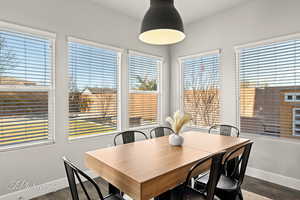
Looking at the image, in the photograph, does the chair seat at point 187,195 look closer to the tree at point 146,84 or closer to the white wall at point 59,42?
the white wall at point 59,42

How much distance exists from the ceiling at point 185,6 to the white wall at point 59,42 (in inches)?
7.1

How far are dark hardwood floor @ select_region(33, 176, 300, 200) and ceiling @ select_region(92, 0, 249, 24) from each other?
307cm

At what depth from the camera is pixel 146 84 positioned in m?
4.04

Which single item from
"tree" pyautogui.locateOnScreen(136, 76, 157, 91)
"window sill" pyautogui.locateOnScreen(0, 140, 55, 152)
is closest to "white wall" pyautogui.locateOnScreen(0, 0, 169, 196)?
"window sill" pyautogui.locateOnScreen(0, 140, 55, 152)

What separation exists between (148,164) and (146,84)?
2.64 metres

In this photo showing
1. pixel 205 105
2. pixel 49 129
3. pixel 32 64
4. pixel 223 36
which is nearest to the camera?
pixel 32 64

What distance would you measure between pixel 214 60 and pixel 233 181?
8.03 ft

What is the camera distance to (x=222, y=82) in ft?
11.6

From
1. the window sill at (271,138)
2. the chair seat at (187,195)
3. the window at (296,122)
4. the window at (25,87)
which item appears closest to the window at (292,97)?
the window at (296,122)

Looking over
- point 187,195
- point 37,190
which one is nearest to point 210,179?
point 187,195

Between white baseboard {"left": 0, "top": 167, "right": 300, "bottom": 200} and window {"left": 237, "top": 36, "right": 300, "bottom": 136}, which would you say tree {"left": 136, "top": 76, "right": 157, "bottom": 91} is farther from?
white baseboard {"left": 0, "top": 167, "right": 300, "bottom": 200}

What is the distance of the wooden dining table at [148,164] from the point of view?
4.24 feet

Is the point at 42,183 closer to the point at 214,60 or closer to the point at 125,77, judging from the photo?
the point at 125,77

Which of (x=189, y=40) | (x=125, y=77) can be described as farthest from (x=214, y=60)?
(x=125, y=77)
